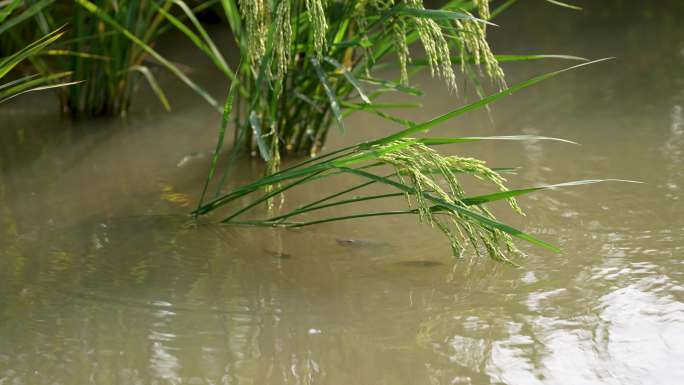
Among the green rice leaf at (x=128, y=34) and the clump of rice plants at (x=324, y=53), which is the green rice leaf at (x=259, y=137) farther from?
the green rice leaf at (x=128, y=34)

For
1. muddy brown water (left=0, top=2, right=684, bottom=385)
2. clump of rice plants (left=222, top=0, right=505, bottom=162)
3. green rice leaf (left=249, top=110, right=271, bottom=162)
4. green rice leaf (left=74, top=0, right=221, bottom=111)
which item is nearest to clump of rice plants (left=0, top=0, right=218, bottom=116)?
green rice leaf (left=74, top=0, right=221, bottom=111)

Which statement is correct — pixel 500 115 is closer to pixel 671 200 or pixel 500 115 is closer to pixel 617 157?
pixel 617 157

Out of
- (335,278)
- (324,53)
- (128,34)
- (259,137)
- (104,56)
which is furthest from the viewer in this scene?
(104,56)

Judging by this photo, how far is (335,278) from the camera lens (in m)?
1.47

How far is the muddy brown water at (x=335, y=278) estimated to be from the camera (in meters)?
1.19

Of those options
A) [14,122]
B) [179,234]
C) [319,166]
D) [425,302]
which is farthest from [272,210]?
[14,122]

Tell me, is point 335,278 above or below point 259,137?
below

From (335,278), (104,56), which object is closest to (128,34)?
(104,56)

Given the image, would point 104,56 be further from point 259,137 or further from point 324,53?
point 259,137

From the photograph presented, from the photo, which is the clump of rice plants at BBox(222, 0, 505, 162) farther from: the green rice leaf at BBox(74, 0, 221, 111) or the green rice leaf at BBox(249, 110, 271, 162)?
the green rice leaf at BBox(74, 0, 221, 111)

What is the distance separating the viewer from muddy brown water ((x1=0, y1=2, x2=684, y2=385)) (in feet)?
3.91

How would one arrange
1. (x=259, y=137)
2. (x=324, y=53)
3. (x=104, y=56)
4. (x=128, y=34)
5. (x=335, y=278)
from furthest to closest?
(x=104, y=56)
(x=128, y=34)
(x=324, y=53)
(x=259, y=137)
(x=335, y=278)

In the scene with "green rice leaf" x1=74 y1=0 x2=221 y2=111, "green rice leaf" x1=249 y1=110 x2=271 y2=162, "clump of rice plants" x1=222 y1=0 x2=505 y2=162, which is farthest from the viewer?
"green rice leaf" x1=74 y1=0 x2=221 y2=111

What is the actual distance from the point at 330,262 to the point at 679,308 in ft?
1.84
